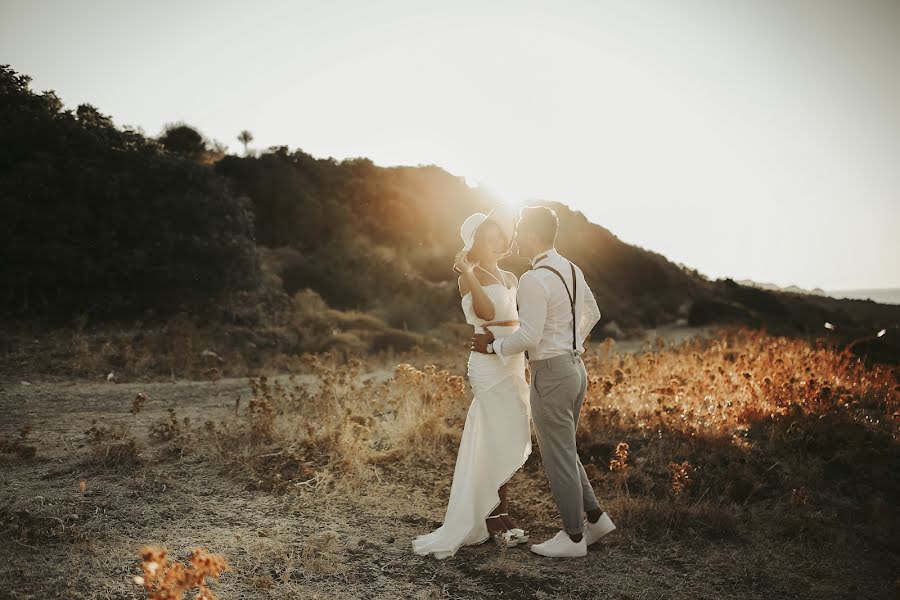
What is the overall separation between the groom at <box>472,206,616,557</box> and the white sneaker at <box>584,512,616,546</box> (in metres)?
0.23

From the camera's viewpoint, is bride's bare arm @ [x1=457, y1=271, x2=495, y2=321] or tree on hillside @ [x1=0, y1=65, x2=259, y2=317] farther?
tree on hillside @ [x1=0, y1=65, x2=259, y2=317]

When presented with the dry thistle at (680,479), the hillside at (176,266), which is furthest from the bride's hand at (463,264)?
the hillside at (176,266)

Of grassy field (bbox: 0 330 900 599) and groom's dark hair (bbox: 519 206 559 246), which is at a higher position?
groom's dark hair (bbox: 519 206 559 246)

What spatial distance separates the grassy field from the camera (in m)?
3.84

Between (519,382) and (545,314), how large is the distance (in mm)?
781

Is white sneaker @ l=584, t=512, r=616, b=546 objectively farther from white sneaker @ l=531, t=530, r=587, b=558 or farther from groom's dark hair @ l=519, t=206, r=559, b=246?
groom's dark hair @ l=519, t=206, r=559, b=246

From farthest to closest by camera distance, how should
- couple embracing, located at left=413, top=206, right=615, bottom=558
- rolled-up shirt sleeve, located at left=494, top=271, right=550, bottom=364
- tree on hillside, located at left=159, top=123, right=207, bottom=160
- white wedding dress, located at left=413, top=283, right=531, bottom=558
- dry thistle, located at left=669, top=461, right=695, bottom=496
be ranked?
tree on hillside, located at left=159, top=123, right=207, bottom=160 → dry thistle, located at left=669, top=461, right=695, bottom=496 → white wedding dress, located at left=413, top=283, right=531, bottom=558 → couple embracing, located at left=413, top=206, right=615, bottom=558 → rolled-up shirt sleeve, located at left=494, top=271, right=550, bottom=364

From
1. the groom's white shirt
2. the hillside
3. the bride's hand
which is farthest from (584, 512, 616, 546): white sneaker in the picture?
the hillside

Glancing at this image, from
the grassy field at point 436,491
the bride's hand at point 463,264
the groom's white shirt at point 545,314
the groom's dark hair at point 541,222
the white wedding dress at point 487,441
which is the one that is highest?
the groom's dark hair at point 541,222

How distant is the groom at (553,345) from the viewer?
381 cm

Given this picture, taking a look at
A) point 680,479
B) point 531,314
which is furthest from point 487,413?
point 680,479

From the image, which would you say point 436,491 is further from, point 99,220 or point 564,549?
point 99,220

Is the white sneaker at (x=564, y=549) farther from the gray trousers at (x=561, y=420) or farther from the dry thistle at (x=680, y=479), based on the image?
the dry thistle at (x=680, y=479)

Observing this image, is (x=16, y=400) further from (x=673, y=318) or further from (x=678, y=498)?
(x=673, y=318)
